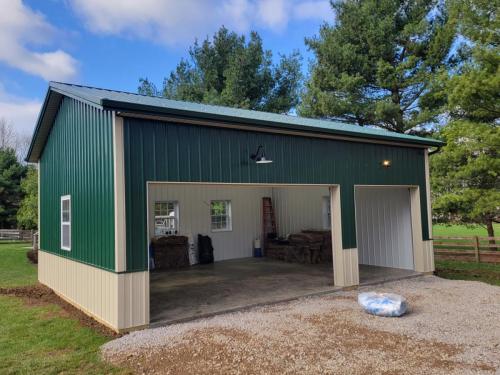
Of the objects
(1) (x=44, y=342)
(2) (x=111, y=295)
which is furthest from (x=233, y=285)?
(1) (x=44, y=342)

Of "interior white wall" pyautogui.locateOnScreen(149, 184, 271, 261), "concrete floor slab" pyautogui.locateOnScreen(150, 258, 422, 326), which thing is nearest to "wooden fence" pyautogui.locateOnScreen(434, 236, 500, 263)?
"concrete floor slab" pyautogui.locateOnScreen(150, 258, 422, 326)

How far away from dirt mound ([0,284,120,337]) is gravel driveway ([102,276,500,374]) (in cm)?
88

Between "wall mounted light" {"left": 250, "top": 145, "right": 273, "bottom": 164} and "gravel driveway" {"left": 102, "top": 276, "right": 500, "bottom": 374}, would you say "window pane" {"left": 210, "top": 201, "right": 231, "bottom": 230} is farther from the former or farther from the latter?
"gravel driveway" {"left": 102, "top": 276, "right": 500, "bottom": 374}

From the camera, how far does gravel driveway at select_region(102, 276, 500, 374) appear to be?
407cm

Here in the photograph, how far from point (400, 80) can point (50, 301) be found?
1416 cm

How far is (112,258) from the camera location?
5.52 m

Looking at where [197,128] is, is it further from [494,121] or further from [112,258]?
[494,121]

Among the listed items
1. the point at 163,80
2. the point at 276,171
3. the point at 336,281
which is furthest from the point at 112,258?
the point at 163,80

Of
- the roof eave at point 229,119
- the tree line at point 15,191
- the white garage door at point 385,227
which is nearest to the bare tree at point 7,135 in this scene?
the tree line at point 15,191

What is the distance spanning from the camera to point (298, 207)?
14469 millimetres

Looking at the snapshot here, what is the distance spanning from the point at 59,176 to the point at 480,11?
1226 centimetres

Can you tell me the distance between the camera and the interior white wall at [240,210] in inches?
481

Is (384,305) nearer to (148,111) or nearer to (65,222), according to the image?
(148,111)

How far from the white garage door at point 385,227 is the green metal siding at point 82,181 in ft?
24.1
